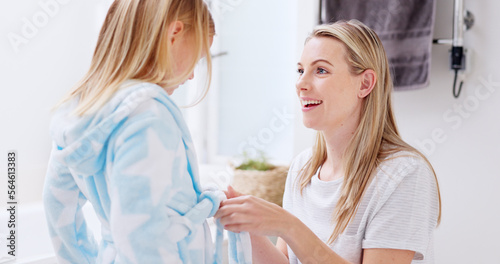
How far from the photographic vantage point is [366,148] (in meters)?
1.27

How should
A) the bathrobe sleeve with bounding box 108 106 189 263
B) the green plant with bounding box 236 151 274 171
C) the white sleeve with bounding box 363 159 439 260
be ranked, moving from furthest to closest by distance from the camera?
the green plant with bounding box 236 151 274 171 < the white sleeve with bounding box 363 159 439 260 < the bathrobe sleeve with bounding box 108 106 189 263

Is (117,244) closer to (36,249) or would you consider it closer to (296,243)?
(296,243)

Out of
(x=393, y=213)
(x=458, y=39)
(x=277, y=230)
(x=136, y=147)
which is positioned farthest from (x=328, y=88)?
(x=458, y=39)

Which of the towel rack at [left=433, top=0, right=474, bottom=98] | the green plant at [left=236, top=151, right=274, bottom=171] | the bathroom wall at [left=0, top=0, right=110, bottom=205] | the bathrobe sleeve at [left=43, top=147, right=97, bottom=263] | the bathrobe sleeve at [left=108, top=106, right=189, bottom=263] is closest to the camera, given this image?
the bathrobe sleeve at [left=108, top=106, right=189, bottom=263]

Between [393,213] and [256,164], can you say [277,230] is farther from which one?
[256,164]

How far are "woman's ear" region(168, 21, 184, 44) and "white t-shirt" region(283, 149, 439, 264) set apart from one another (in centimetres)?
66

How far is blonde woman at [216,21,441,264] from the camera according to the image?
1.16 meters

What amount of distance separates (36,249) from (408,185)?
155 centimetres

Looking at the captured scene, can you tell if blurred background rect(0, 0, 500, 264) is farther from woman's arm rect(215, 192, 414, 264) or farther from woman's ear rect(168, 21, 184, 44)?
woman's ear rect(168, 21, 184, 44)

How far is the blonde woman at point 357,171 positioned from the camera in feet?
3.79

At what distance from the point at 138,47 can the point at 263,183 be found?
4.64 ft

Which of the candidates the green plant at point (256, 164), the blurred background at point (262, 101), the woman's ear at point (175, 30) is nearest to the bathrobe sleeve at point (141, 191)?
the woman's ear at point (175, 30)

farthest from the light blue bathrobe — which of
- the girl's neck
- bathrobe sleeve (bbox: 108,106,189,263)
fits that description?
the girl's neck

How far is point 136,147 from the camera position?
0.69 m
